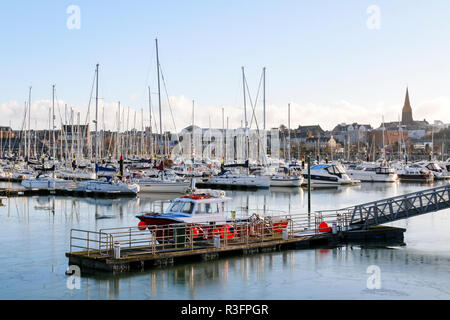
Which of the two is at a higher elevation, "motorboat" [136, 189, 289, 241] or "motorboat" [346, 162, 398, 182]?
"motorboat" [346, 162, 398, 182]

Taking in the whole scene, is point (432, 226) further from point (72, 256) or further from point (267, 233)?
point (72, 256)

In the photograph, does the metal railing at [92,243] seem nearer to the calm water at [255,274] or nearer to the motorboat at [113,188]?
the calm water at [255,274]

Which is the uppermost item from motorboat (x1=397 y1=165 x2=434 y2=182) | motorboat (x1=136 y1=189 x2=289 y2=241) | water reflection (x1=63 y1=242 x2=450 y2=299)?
motorboat (x1=397 y1=165 x2=434 y2=182)

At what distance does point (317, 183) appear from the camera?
93938 millimetres

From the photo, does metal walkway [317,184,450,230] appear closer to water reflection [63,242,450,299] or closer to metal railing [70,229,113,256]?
water reflection [63,242,450,299]

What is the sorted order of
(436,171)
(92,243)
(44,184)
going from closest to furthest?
(92,243)
(44,184)
(436,171)

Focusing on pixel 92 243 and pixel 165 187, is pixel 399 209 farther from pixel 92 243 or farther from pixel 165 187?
pixel 165 187

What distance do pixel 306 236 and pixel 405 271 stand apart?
6933mm

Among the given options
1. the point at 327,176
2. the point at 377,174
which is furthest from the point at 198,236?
the point at 377,174

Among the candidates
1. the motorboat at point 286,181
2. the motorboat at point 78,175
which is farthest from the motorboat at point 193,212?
the motorboat at point 78,175

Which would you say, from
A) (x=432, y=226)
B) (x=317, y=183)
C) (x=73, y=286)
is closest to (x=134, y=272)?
(x=73, y=286)

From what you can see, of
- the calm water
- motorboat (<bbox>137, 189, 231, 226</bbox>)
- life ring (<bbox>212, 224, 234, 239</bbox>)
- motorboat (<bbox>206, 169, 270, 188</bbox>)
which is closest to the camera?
the calm water

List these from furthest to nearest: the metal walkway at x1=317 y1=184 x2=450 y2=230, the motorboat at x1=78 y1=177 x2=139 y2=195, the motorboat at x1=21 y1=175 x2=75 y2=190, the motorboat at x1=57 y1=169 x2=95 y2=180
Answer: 1. the motorboat at x1=57 y1=169 x2=95 y2=180
2. the motorboat at x1=21 y1=175 x2=75 y2=190
3. the motorboat at x1=78 y1=177 x2=139 y2=195
4. the metal walkway at x1=317 y1=184 x2=450 y2=230

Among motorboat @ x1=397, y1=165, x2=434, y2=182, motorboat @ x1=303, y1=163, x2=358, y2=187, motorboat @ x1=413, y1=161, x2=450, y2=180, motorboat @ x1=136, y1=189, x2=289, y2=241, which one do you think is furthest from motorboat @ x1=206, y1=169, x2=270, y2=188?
motorboat @ x1=136, y1=189, x2=289, y2=241
